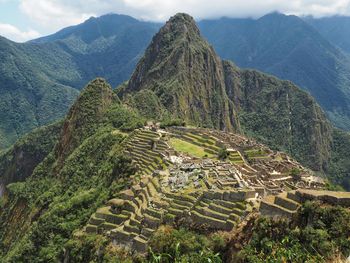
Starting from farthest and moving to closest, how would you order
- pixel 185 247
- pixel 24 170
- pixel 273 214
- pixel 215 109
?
pixel 215 109
pixel 24 170
pixel 185 247
pixel 273 214

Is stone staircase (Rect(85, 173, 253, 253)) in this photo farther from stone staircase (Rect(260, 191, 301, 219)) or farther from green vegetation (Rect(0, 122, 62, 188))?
green vegetation (Rect(0, 122, 62, 188))

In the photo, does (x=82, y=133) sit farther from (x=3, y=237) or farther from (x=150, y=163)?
(x=150, y=163)

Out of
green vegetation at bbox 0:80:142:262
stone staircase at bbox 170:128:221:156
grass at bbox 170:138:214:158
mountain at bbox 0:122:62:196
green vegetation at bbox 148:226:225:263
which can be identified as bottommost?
mountain at bbox 0:122:62:196

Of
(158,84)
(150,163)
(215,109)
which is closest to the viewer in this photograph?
(150,163)

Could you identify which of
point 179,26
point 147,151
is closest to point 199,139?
point 147,151

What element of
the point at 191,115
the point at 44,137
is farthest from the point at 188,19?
the point at 44,137

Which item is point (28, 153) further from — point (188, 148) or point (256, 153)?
point (188, 148)

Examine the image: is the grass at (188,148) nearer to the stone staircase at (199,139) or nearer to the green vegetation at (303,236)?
the stone staircase at (199,139)

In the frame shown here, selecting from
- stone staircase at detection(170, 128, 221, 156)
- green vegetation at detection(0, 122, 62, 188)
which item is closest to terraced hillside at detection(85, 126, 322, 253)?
stone staircase at detection(170, 128, 221, 156)
